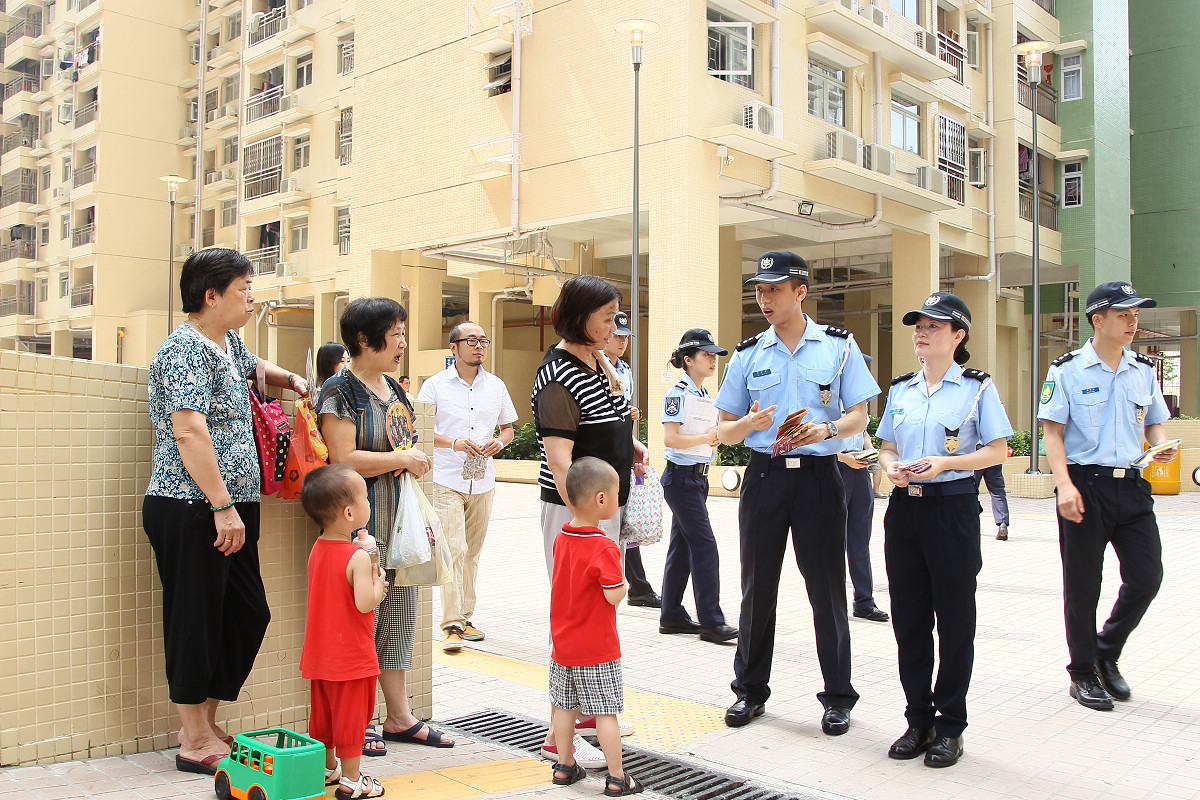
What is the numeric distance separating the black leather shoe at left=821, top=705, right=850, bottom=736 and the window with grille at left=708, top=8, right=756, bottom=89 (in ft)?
52.7

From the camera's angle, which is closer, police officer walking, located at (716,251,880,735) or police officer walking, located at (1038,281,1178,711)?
police officer walking, located at (716,251,880,735)

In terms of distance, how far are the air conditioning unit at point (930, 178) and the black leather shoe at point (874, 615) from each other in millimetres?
17669

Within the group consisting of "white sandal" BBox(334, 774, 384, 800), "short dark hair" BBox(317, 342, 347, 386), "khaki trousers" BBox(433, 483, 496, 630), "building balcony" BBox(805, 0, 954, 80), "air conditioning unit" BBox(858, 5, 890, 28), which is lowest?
"white sandal" BBox(334, 774, 384, 800)

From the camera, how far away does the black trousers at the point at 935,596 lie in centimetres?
421

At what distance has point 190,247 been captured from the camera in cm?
3938

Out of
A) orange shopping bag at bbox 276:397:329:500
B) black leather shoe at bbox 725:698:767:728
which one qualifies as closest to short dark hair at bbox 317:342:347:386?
orange shopping bag at bbox 276:397:329:500

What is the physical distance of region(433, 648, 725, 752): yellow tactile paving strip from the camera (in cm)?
457

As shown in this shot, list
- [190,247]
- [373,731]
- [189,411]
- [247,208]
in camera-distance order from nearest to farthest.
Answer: [189,411], [373,731], [247,208], [190,247]

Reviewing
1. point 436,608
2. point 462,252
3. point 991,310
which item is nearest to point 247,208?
point 462,252

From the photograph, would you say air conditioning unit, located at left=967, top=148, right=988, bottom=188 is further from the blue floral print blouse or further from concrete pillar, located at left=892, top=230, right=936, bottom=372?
the blue floral print blouse

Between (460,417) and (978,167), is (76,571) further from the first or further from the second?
(978,167)

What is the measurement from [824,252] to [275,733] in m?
25.8

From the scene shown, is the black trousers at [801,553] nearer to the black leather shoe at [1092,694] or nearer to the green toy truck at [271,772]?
the black leather shoe at [1092,694]

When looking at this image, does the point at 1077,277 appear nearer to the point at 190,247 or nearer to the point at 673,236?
the point at 673,236
